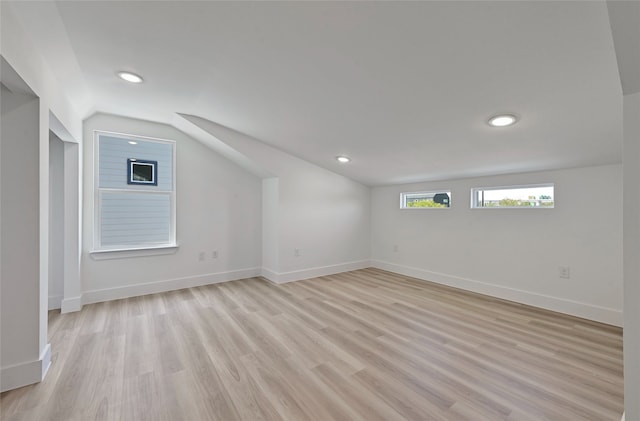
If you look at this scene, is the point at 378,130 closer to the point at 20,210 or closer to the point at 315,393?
the point at 315,393

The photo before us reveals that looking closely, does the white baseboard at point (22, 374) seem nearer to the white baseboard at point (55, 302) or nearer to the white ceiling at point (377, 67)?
the white baseboard at point (55, 302)

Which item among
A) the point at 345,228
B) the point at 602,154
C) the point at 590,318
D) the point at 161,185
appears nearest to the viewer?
the point at 602,154

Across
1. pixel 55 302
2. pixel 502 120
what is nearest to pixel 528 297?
pixel 502 120

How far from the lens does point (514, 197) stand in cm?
341

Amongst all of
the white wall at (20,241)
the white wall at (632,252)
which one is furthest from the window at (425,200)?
the white wall at (20,241)

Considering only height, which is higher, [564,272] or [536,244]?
[536,244]

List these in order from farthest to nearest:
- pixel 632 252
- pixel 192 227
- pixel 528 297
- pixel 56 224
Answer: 1. pixel 192 227
2. pixel 528 297
3. pixel 56 224
4. pixel 632 252

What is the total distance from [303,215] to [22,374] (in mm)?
3284

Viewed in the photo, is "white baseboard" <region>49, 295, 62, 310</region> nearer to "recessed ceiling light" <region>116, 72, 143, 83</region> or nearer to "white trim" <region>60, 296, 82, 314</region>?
"white trim" <region>60, 296, 82, 314</region>

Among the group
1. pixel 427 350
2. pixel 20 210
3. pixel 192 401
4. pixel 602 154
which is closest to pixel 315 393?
pixel 192 401

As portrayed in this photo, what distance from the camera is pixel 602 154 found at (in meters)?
2.48

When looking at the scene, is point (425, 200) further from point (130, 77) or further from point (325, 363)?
point (130, 77)

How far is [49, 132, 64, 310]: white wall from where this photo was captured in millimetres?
3043

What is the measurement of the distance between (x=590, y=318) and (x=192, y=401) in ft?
12.4
